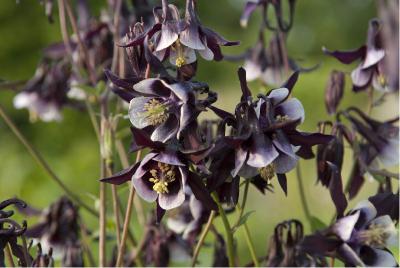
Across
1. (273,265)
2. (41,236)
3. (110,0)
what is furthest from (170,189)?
(110,0)

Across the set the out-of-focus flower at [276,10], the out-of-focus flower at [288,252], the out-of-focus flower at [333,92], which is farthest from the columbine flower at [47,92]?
the out-of-focus flower at [288,252]

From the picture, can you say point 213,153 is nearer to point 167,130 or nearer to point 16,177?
point 167,130

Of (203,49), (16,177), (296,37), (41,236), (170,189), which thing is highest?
(203,49)

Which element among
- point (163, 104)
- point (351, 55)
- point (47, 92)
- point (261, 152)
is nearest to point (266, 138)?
point (261, 152)

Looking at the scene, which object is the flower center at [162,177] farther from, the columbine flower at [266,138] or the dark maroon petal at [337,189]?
the dark maroon petal at [337,189]

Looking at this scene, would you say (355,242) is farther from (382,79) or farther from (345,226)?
(382,79)

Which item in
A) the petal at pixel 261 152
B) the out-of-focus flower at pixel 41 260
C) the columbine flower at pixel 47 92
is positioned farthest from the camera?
the columbine flower at pixel 47 92
